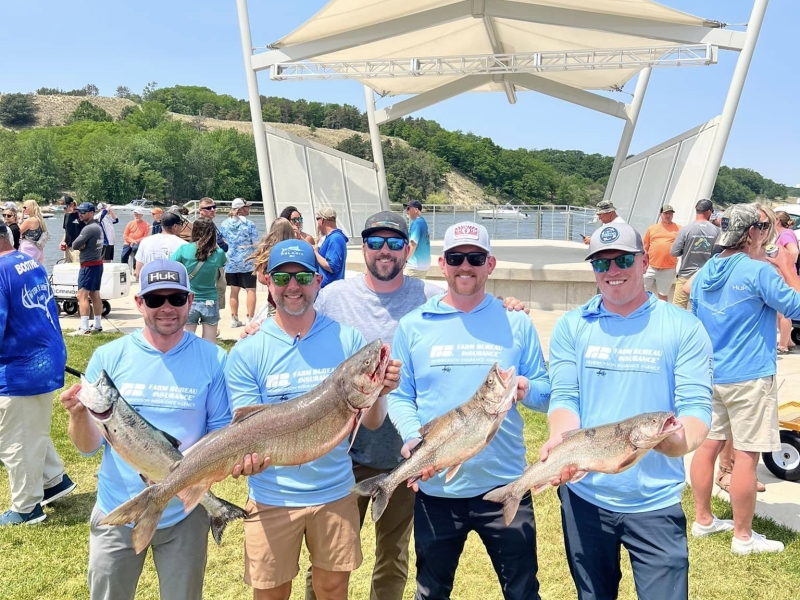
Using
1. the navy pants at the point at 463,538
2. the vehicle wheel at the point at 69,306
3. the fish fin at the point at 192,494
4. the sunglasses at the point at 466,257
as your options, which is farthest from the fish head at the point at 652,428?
the vehicle wheel at the point at 69,306

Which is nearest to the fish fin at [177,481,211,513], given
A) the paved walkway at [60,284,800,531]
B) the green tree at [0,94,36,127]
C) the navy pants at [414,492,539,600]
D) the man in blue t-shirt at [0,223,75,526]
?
the navy pants at [414,492,539,600]

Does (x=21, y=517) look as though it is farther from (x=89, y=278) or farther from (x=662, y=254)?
(x=662, y=254)

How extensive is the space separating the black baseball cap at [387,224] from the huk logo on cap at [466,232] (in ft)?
2.18

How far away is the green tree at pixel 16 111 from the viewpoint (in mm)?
181375

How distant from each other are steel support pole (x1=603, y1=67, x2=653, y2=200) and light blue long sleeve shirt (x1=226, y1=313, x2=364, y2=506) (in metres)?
25.5

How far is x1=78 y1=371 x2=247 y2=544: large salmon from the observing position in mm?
2742

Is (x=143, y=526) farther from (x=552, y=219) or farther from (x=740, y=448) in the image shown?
(x=552, y=219)

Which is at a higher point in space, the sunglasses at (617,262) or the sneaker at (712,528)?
the sunglasses at (617,262)

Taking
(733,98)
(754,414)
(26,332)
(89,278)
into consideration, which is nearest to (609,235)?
(754,414)

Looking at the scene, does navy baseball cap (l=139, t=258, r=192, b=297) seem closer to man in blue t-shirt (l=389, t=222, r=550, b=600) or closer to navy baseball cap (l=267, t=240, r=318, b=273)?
navy baseball cap (l=267, t=240, r=318, b=273)

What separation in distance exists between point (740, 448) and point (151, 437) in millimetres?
4207

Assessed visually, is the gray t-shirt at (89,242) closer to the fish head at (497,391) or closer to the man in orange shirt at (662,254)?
the man in orange shirt at (662,254)

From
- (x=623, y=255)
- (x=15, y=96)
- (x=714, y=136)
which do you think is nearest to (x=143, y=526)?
(x=623, y=255)

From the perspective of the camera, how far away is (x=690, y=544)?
16.5ft
